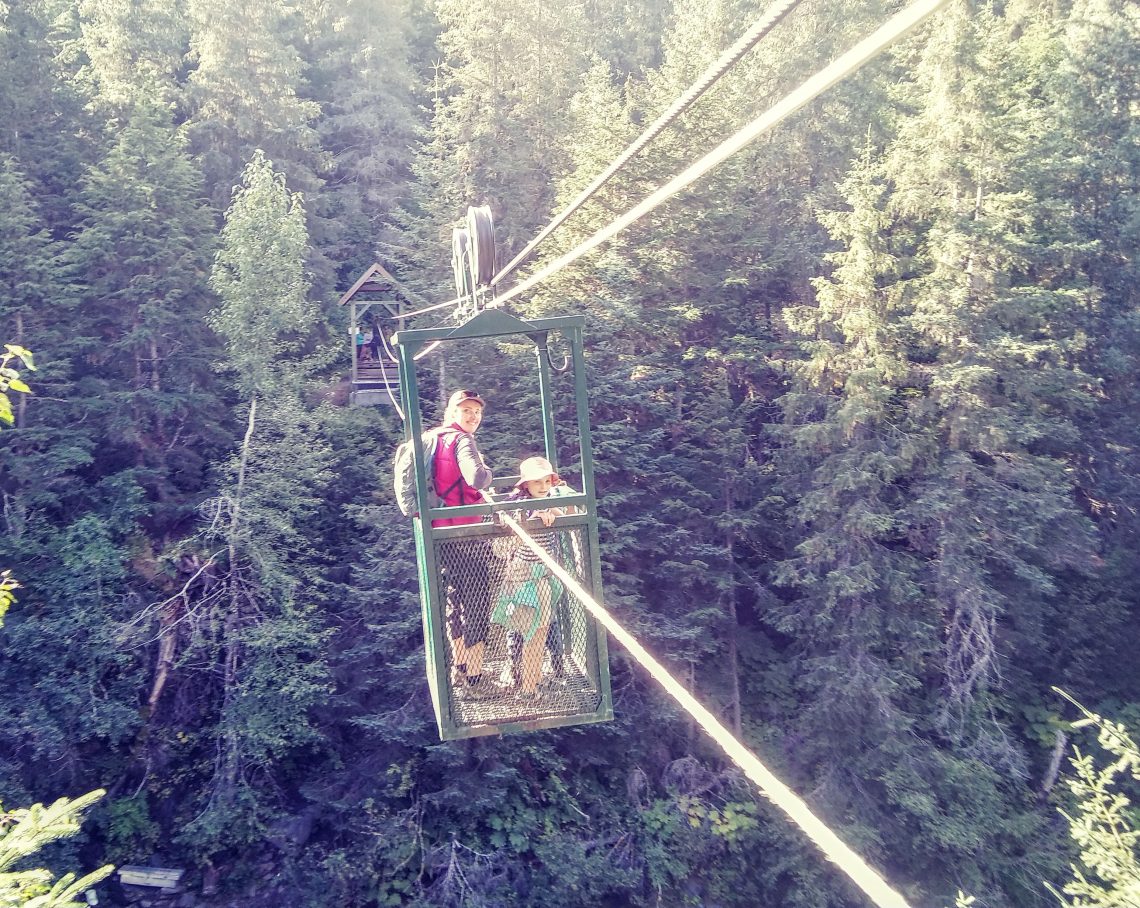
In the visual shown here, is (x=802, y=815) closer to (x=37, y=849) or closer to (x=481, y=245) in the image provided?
(x=481, y=245)

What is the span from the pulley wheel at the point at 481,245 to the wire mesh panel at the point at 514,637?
1.17 meters

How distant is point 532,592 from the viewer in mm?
3824

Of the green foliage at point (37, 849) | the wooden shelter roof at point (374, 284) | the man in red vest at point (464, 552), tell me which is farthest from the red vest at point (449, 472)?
the wooden shelter roof at point (374, 284)

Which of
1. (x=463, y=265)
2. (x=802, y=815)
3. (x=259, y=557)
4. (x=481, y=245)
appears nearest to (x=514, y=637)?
(x=481, y=245)

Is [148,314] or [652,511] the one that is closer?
[652,511]

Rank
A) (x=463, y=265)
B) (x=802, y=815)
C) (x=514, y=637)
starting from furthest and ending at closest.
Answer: (x=463, y=265) → (x=514, y=637) → (x=802, y=815)

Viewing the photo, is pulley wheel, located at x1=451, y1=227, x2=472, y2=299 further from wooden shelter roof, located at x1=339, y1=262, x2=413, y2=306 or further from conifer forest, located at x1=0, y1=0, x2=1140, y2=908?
wooden shelter roof, located at x1=339, y1=262, x2=413, y2=306

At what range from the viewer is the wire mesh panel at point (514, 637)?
3785 mm

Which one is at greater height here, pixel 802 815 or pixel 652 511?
pixel 802 815

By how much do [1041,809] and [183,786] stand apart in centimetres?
1150

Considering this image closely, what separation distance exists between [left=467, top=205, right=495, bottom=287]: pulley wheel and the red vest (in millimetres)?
693

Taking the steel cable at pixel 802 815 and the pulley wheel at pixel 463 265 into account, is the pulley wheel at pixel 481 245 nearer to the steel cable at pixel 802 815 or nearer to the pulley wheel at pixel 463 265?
the pulley wheel at pixel 463 265

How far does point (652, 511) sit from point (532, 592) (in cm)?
944

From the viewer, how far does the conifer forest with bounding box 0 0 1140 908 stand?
1157 centimetres
